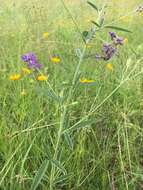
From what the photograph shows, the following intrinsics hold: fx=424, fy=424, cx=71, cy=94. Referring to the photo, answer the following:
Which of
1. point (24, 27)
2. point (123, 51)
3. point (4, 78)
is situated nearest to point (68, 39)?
point (24, 27)

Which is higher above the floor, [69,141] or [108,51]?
[108,51]

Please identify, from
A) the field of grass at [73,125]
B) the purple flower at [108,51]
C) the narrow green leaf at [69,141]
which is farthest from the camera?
the purple flower at [108,51]

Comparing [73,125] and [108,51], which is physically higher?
[108,51]

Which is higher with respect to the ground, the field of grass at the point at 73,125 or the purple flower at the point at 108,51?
the purple flower at the point at 108,51

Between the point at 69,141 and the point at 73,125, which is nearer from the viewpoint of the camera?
the point at 69,141

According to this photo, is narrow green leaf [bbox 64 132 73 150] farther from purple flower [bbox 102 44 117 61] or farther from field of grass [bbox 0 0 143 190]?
purple flower [bbox 102 44 117 61]

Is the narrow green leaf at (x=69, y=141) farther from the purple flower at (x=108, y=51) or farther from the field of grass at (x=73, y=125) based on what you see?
the purple flower at (x=108, y=51)

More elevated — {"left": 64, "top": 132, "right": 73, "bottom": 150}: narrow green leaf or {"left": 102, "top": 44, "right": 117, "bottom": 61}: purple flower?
{"left": 102, "top": 44, "right": 117, "bottom": 61}: purple flower

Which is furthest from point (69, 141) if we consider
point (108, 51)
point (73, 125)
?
point (108, 51)

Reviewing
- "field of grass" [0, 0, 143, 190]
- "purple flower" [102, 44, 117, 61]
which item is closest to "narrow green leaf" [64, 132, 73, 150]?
"field of grass" [0, 0, 143, 190]

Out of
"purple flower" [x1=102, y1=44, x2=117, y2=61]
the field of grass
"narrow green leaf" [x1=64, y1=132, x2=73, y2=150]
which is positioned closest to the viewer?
"narrow green leaf" [x1=64, y1=132, x2=73, y2=150]

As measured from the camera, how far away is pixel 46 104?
6.68 ft

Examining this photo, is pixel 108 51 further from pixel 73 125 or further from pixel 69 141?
pixel 69 141

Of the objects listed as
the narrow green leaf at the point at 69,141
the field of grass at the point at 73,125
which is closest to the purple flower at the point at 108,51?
the field of grass at the point at 73,125
